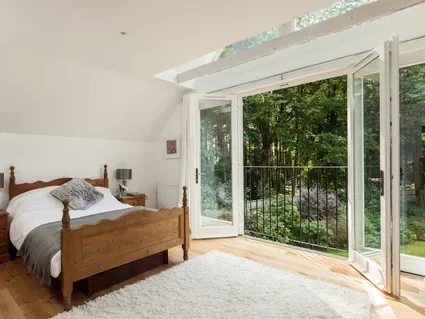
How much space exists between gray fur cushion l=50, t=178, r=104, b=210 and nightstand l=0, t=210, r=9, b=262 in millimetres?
569

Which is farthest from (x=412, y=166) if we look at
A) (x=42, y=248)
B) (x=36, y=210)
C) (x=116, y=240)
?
(x=36, y=210)

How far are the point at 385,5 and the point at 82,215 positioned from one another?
12.2 feet

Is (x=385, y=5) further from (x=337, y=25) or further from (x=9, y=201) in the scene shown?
(x=9, y=201)

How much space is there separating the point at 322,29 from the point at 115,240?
2850mm

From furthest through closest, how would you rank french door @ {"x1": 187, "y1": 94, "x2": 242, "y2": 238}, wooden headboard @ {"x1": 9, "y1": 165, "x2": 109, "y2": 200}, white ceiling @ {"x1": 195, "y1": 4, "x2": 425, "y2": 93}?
french door @ {"x1": 187, "y1": 94, "x2": 242, "y2": 238} < wooden headboard @ {"x1": 9, "y1": 165, "x2": 109, "y2": 200} < white ceiling @ {"x1": 195, "y1": 4, "x2": 425, "y2": 93}

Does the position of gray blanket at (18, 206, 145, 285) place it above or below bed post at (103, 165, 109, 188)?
below

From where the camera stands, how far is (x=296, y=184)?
4.83 meters

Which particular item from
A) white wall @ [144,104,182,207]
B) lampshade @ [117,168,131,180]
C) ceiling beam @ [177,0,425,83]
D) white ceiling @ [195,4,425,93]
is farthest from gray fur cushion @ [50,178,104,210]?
white ceiling @ [195,4,425,93]

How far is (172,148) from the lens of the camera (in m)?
4.75

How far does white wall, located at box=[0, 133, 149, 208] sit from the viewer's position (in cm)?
358

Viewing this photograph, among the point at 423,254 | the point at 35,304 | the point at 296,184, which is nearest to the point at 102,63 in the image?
the point at 35,304

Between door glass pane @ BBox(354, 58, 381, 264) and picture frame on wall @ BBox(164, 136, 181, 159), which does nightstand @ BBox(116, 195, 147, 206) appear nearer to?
picture frame on wall @ BBox(164, 136, 181, 159)

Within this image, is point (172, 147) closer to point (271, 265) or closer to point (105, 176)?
point (105, 176)

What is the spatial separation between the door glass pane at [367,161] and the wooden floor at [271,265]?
0.34m
